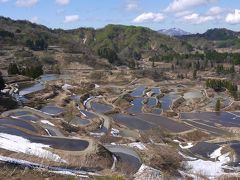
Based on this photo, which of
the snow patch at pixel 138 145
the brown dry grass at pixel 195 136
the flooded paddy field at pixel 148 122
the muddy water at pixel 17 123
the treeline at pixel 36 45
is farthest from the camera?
the treeline at pixel 36 45

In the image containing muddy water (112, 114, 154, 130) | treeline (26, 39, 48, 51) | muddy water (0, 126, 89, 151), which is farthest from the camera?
treeline (26, 39, 48, 51)

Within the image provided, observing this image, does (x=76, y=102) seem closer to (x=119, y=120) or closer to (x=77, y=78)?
(x=119, y=120)

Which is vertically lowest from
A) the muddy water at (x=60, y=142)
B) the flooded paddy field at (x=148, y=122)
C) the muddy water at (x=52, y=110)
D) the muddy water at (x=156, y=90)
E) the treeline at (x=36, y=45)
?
the flooded paddy field at (x=148, y=122)

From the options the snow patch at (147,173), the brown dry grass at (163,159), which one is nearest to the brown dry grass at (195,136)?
the brown dry grass at (163,159)

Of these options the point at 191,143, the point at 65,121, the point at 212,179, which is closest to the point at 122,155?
the point at 212,179

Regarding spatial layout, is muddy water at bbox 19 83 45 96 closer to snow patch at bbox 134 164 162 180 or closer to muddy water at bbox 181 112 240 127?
muddy water at bbox 181 112 240 127

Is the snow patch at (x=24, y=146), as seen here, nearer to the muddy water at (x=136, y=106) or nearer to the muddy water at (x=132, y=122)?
the muddy water at (x=132, y=122)

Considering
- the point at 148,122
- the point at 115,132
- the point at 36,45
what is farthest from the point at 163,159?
the point at 36,45

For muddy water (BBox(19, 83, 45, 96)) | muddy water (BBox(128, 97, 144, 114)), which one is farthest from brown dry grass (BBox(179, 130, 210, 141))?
muddy water (BBox(19, 83, 45, 96))
